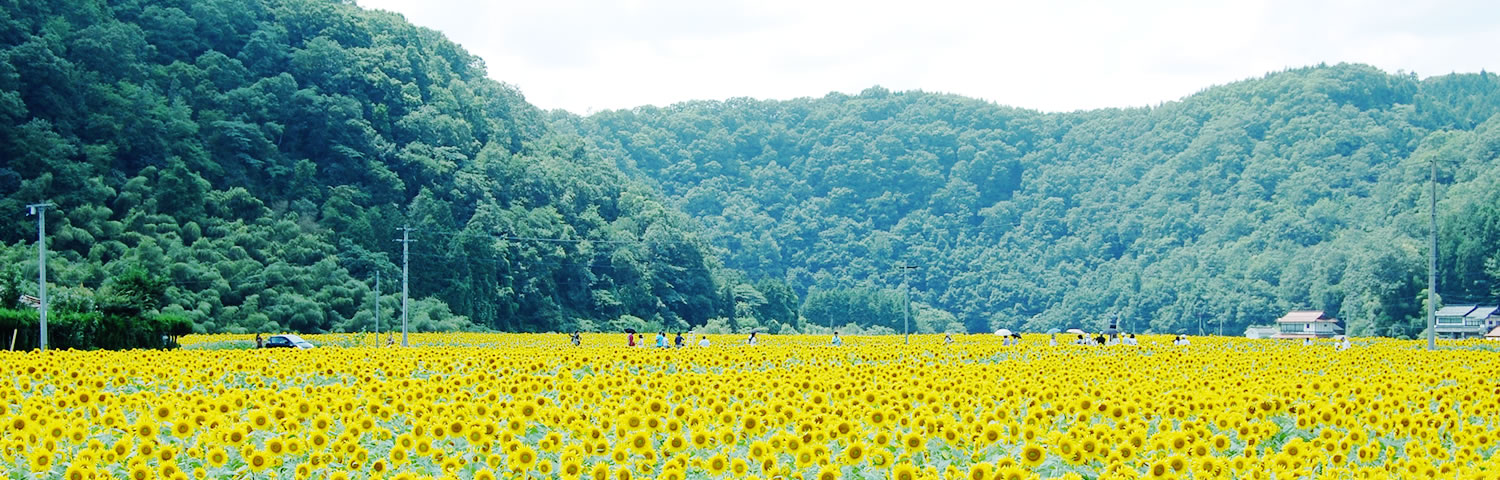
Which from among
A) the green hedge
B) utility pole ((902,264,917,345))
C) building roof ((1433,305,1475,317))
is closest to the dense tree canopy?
utility pole ((902,264,917,345))

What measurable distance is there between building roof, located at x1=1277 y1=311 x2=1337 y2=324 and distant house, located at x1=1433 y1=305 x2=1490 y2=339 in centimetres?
1585

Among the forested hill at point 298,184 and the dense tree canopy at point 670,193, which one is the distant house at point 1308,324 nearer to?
the dense tree canopy at point 670,193

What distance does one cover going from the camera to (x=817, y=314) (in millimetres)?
119938

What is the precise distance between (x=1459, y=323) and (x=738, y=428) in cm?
8731

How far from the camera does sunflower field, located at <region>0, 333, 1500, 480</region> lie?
8422 mm

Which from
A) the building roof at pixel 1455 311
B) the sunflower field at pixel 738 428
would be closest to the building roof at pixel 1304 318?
the building roof at pixel 1455 311

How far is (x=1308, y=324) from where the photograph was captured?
10500 cm

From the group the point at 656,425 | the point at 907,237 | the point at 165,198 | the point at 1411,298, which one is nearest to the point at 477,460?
the point at 656,425

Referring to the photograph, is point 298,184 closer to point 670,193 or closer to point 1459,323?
point 1459,323

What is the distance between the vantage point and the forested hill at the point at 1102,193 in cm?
11575

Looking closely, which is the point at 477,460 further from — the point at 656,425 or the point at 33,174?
the point at 33,174

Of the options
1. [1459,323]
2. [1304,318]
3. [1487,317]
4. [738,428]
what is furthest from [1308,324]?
[738,428]

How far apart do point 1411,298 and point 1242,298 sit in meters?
28.8

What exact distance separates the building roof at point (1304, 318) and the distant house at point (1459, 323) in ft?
52.0
